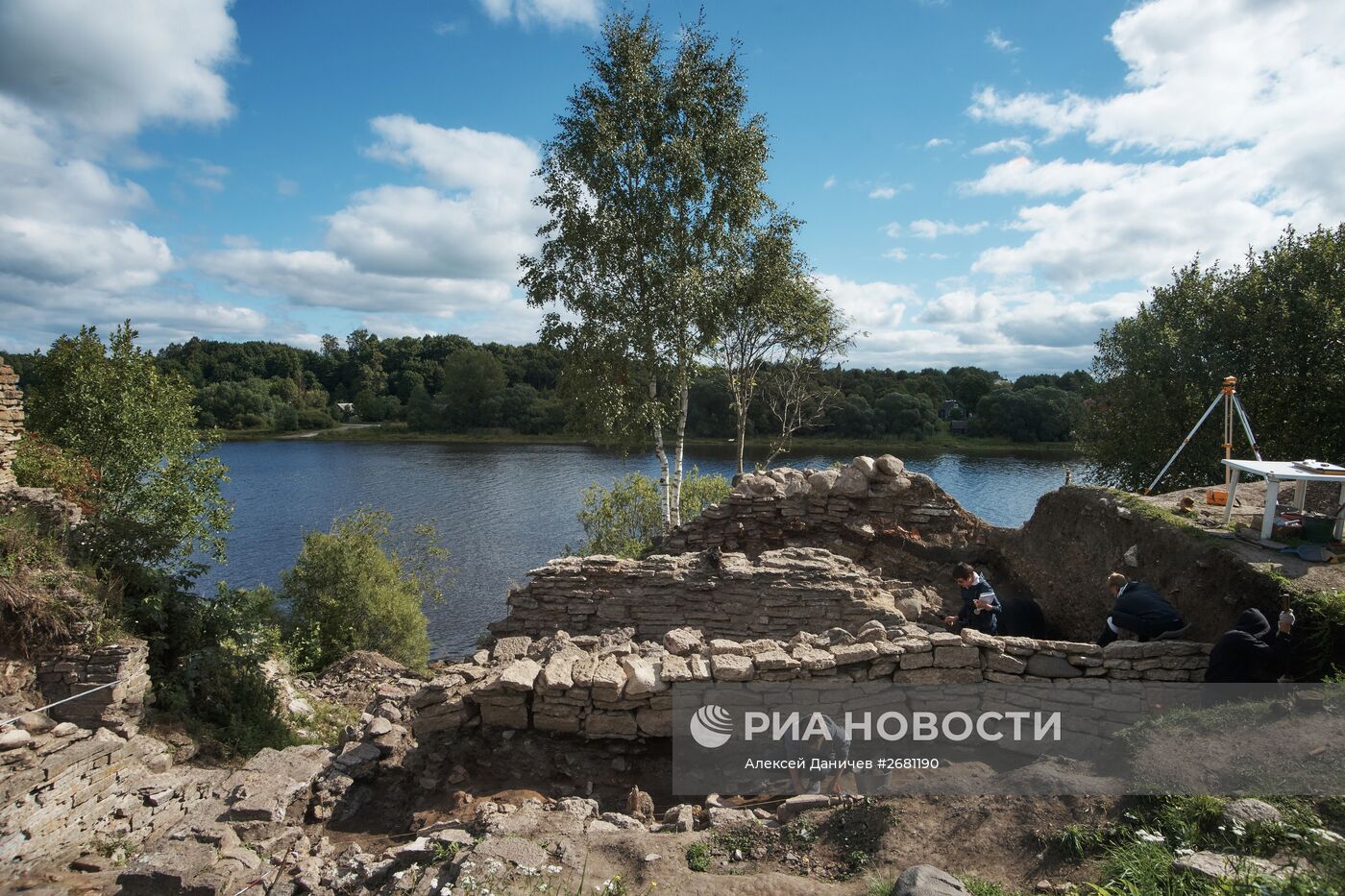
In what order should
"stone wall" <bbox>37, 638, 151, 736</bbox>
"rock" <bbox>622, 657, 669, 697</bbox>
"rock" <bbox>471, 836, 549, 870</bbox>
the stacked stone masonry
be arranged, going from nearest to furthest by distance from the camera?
"rock" <bbox>471, 836, 549, 870</bbox> < "rock" <bbox>622, 657, 669, 697</bbox> < "stone wall" <bbox>37, 638, 151, 736</bbox> < the stacked stone masonry

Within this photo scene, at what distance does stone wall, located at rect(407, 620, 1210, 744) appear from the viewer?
7.57m

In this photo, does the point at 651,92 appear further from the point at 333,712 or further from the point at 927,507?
the point at 333,712

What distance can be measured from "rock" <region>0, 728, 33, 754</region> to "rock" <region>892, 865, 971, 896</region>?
392 inches

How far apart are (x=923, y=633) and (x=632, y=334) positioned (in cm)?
1136

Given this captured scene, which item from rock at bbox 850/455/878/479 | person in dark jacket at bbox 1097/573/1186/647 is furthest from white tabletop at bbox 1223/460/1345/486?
rock at bbox 850/455/878/479

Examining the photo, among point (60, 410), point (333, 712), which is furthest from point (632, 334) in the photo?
point (60, 410)

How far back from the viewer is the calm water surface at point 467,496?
26406 millimetres

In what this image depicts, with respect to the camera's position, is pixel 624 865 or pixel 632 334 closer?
pixel 624 865

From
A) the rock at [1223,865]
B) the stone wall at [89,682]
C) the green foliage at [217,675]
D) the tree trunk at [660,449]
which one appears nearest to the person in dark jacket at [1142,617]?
the rock at [1223,865]

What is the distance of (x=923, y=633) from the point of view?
8.00m

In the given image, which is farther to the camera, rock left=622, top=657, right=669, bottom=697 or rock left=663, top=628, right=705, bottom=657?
rock left=663, top=628, right=705, bottom=657

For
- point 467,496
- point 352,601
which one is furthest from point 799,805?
point 467,496

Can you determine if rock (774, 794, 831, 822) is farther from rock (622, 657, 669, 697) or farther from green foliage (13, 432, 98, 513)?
green foliage (13, 432, 98, 513)

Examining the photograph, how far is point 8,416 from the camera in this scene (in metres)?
12.3
